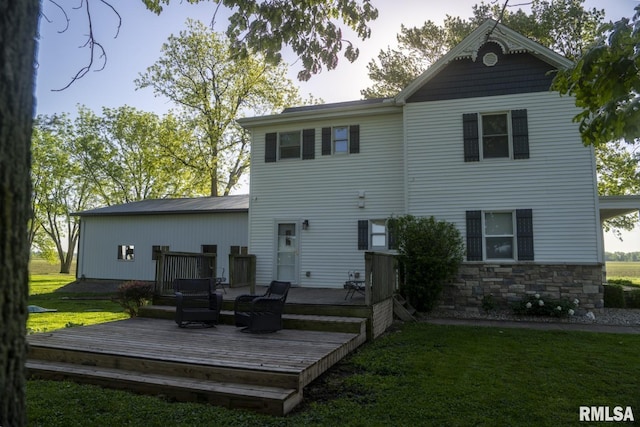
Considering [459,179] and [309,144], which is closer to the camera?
[459,179]

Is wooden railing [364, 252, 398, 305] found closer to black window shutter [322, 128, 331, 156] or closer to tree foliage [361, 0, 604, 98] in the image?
black window shutter [322, 128, 331, 156]

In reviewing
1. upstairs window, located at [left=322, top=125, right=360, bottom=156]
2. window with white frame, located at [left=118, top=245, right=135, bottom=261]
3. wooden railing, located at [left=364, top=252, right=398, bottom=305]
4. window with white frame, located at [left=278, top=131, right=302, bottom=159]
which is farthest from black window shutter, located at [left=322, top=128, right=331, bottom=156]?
window with white frame, located at [left=118, top=245, right=135, bottom=261]

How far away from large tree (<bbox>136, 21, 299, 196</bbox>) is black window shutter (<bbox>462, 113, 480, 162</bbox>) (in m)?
16.9

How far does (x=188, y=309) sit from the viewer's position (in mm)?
7094

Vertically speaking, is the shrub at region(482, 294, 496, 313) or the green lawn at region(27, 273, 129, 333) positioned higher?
the shrub at region(482, 294, 496, 313)

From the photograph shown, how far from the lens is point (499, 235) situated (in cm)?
1052

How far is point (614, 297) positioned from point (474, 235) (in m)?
4.79

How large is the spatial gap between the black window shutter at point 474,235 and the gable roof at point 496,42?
360 cm

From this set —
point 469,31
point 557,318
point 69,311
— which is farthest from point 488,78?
point 69,311

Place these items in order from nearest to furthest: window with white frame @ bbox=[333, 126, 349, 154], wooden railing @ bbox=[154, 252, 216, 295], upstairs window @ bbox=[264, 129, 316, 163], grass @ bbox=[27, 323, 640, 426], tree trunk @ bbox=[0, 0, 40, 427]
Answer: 1. tree trunk @ bbox=[0, 0, 40, 427]
2. grass @ bbox=[27, 323, 640, 426]
3. wooden railing @ bbox=[154, 252, 216, 295]
4. window with white frame @ bbox=[333, 126, 349, 154]
5. upstairs window @ bbox=[264, 129, 316, 163]

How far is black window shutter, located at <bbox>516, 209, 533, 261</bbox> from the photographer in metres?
10.2

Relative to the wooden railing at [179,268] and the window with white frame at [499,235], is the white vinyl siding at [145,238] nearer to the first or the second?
the wooden railing at [179,268]

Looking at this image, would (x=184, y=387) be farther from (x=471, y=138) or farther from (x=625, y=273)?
(x=625, y=273)

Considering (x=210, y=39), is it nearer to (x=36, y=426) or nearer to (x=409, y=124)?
(x=409, y=124)
